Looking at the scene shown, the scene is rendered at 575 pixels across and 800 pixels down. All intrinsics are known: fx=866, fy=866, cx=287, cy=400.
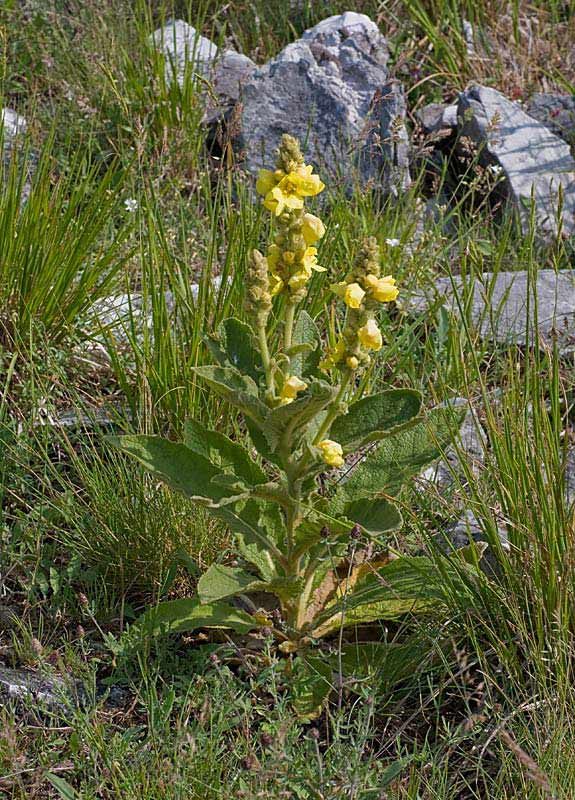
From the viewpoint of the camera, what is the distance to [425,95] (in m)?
4.04

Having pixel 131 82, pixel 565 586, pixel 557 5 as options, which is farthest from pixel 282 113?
pixel 565 586

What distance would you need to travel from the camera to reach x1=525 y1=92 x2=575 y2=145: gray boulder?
156 inches

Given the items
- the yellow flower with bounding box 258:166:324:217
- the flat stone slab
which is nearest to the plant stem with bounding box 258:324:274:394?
the yellow flower with bounding box 258:166:324:217

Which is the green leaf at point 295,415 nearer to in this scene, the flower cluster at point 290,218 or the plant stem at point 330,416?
the plant stem at point 330,416

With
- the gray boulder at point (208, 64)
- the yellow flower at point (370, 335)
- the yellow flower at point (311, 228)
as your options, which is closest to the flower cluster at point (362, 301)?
the yellow flower at point (370, 335)

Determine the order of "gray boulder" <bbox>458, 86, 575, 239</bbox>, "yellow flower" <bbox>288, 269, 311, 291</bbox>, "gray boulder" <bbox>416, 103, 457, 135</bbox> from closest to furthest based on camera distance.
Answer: "yellow flower" <bbox>288, 269, 311, 291</bbox> < "gray boulder" <bbox>458, 86, 575, 239</bbox> < "gray boulder" <bbox>416, 103, 457, 135</bbox>

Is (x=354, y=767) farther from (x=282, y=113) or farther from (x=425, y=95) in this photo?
(x=425, y=95)

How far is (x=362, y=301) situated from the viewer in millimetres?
1447

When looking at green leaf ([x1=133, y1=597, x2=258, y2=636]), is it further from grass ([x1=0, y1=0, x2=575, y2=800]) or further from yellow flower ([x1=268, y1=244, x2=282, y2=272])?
yellow flower ([x1=268, y1=244, x2=282, y2=272])

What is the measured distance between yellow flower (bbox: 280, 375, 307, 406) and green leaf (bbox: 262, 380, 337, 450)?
2 centimetres

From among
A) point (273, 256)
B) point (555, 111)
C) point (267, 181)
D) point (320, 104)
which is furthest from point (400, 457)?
point (555, 111)

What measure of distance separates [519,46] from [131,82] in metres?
1.97

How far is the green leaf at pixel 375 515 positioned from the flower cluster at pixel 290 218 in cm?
42

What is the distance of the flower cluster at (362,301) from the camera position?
4.65 feet
